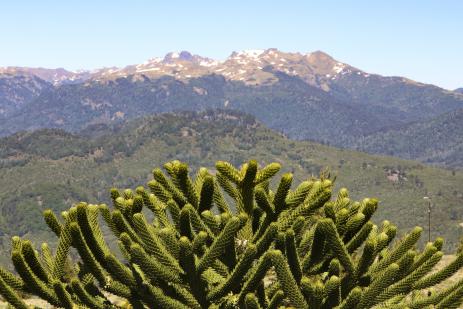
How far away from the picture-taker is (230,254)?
9.64 meters

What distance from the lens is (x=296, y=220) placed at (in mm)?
9367

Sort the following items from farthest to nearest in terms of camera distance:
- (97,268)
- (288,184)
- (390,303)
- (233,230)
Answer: (390,303)
(97,268)
(288,184)
(233,230)

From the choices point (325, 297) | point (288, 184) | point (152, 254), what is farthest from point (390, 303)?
point (152, 254)

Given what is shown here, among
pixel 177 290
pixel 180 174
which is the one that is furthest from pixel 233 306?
pixel 180 174

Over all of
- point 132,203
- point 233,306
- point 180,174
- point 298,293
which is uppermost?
point 180,174

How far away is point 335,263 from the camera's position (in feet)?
29.5

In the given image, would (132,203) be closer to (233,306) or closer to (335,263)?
(233,306)

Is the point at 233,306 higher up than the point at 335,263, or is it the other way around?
the point at 335,263

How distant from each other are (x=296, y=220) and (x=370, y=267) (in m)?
1.61

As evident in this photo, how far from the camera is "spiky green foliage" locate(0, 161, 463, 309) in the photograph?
8.84 m

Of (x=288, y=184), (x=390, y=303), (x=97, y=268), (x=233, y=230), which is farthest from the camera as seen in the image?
(x=390, y=303)

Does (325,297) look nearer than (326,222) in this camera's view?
No

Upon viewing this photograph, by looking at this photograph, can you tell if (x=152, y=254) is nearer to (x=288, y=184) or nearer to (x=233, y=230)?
(x=233, y=230)

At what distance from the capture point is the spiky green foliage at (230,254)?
29.0 feet
